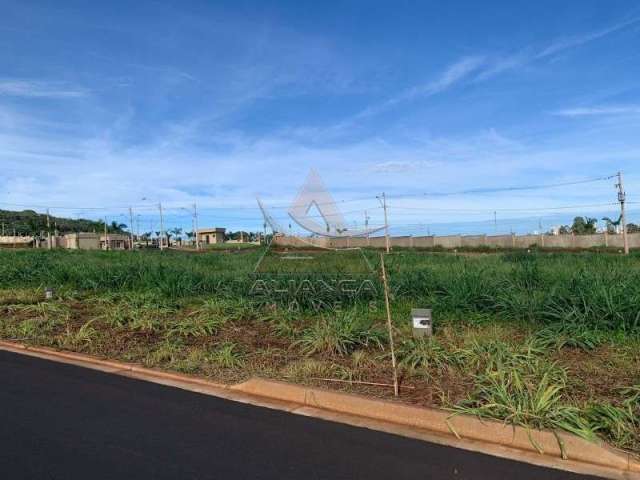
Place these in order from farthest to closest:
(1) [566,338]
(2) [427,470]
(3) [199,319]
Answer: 1. (3) [199,319]
2. (1) [566,338]
3. (2) [427,470]

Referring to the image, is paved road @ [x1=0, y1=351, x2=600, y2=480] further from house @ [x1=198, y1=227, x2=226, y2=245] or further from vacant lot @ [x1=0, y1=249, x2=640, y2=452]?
house @ [x1=198, y1=227, x2=226, y2=245]

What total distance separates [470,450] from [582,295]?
15.0 ft

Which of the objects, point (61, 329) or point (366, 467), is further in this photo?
point (61, 329)

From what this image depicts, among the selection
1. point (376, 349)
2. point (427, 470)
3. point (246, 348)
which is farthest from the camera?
point (246, 348)

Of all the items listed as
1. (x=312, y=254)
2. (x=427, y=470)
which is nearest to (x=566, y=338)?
(x=427, y=470)

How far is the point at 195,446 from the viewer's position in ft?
15.0

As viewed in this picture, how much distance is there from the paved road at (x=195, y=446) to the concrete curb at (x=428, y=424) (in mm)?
187

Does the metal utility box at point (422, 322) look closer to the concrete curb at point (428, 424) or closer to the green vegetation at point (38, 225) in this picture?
the concrete curb at point (428, 424)

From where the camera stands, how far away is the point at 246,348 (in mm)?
7992

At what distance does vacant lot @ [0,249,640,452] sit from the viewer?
5266mm

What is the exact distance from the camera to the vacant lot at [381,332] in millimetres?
5266

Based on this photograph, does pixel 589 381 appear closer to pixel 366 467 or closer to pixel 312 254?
pixel 366 467

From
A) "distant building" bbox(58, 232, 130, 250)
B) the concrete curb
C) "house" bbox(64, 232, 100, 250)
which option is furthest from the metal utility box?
"house" bbox(64, 232, 100, 250)

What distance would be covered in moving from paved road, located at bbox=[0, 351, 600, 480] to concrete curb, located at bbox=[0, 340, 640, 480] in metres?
0.19
